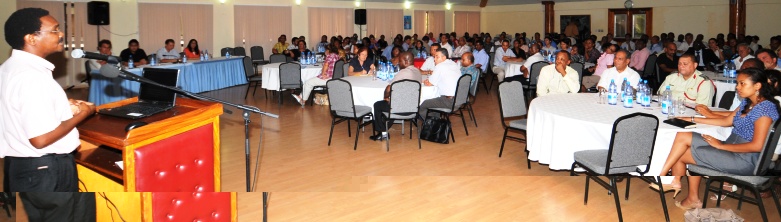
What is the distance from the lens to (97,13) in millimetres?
11430

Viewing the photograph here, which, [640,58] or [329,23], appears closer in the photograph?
[640,58]

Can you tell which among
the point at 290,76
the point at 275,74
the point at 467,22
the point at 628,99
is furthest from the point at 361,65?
the point at 467,22

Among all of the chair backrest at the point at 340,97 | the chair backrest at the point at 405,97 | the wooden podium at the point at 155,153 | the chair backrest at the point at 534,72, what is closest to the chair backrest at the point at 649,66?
the chair backrest at the point at 534,72

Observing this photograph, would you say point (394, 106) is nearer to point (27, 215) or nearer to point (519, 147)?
point (519, 147)

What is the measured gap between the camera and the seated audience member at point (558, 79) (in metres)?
6.55

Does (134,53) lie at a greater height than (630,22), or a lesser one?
lesser

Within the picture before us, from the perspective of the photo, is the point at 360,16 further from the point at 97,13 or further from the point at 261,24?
the point at 97,13

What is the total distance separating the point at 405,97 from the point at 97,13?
7.85 metres

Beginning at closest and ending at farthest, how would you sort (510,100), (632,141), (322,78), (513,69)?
(632,141) → (510,100) → (322,78) → (513,69)

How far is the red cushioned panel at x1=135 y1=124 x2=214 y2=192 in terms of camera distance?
2.62 m

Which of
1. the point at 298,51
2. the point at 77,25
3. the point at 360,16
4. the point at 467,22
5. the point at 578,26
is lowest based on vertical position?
the point at 298,51

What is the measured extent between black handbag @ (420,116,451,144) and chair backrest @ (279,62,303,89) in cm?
324

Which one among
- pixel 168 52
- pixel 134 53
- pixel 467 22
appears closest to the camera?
pixel 134 53

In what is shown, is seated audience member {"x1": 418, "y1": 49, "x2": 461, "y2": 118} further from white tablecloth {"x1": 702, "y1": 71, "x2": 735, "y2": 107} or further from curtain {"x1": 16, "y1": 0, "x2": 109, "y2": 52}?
curtain {"x1": 16, "y1": 0, "x2": 109, "y2": 52}
